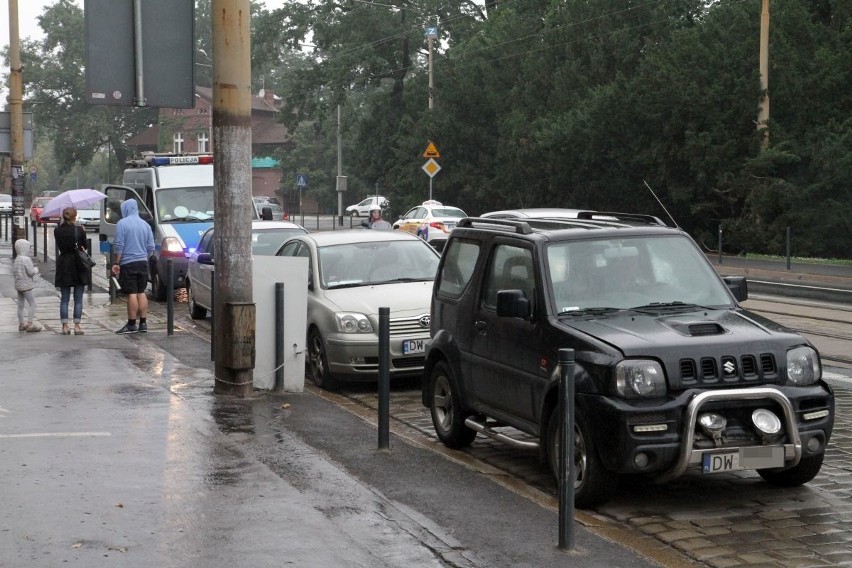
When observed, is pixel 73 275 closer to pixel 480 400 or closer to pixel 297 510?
pixel 480 400

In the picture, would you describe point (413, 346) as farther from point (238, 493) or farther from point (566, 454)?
point (566, 454)

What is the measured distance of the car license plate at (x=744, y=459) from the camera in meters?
6.72

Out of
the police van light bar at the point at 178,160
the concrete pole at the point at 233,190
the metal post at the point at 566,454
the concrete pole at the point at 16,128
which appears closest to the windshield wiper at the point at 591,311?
the metal post at the point at 566,454

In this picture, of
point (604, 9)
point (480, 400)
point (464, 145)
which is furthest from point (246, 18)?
point (464, 145)

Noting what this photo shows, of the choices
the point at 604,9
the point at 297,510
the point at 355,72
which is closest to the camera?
the point at 297,510

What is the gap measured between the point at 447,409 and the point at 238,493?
7.33 ft

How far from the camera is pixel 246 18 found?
10680mm

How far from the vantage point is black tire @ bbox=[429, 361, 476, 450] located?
8789 millimetres

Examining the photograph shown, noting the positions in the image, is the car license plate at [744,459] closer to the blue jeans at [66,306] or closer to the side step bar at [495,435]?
the side step bar at [495,435]

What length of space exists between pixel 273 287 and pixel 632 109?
2807 cm

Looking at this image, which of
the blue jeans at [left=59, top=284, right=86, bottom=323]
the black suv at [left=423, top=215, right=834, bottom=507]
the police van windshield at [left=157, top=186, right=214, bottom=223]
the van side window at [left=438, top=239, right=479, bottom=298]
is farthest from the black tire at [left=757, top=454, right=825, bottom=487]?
the police van windshield at [left=157, top=186, right=214, bottom=223]

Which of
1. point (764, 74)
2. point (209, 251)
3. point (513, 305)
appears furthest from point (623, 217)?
point (764, 74)

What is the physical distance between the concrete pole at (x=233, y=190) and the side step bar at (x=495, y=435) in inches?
111

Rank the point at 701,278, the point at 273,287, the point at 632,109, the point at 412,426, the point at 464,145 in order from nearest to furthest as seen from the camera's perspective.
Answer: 1. the point at 701,278
2. the point at 412,426
3. the point at 273,287
4. the point at 632,109
5. the point at 464,145
